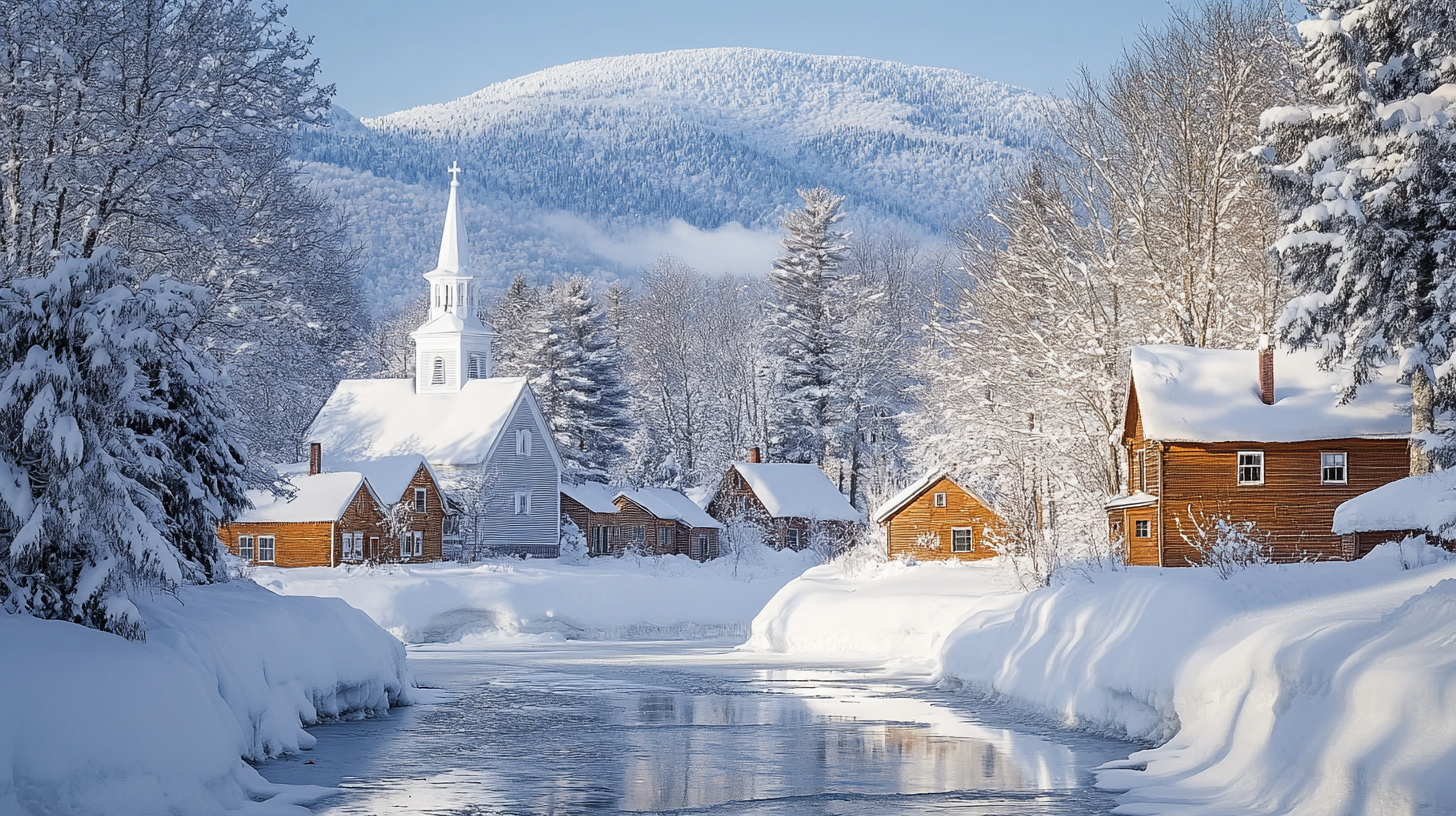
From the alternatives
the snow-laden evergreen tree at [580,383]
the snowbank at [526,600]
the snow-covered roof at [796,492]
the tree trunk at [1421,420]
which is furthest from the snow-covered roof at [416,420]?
the tree trunk at [1421,420]

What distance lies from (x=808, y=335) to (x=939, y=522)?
17.2 m

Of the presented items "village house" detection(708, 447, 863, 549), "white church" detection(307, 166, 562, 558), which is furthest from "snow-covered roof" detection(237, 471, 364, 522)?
"village house" detection(708, 447, 863, 549)

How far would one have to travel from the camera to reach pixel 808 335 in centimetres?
7812

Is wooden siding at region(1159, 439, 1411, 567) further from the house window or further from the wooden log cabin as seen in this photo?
the house window

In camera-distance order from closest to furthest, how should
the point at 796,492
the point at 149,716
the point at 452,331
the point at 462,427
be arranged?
1. the point at 149,716
2. the point at 462,427
3. the point at 452,331
4. the point at 796,492

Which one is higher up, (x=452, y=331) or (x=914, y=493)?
(x=452, y=331)

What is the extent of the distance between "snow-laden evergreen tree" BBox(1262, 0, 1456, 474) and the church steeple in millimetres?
43846

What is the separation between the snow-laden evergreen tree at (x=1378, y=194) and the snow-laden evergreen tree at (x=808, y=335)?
48638 mm

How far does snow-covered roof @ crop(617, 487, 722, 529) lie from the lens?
235 feet

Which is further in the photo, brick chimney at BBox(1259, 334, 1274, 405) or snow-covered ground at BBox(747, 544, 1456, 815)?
brick chimney at BBox(1259, 334, 1274, 405)

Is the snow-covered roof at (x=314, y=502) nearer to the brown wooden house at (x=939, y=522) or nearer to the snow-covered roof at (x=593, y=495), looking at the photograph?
the snow-covered roof at (x=593, y=495)

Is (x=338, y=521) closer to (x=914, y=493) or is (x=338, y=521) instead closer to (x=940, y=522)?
(x=914, y=493)

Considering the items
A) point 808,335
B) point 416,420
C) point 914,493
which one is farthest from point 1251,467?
point 808,335

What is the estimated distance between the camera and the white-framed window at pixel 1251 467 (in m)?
38.6
